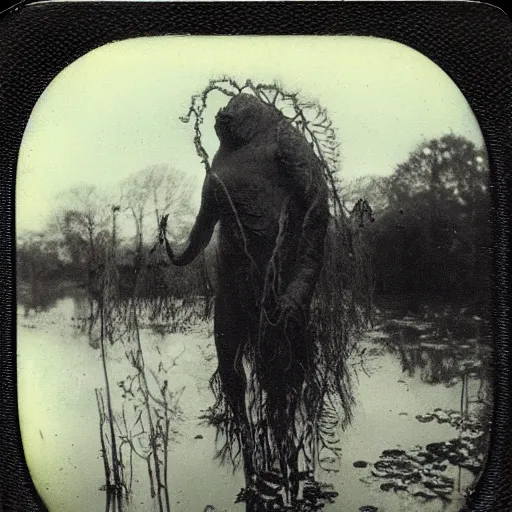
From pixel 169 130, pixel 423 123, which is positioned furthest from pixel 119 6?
pixel 423 123

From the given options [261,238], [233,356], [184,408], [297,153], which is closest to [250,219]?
[261,238]

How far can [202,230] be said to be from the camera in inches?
61.5

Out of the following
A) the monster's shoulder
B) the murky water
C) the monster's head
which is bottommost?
the murky water

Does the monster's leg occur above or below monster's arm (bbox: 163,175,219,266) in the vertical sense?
below

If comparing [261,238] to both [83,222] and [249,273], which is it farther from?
[83,222]

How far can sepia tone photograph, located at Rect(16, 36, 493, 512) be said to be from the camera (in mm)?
1565

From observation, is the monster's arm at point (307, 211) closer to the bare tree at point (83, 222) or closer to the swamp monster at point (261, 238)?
the swamp monster at point (261, 238)

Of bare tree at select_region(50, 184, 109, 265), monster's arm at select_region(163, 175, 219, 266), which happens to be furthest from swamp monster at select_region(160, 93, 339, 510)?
bare tree at select_region(50, 184, 109, 265)

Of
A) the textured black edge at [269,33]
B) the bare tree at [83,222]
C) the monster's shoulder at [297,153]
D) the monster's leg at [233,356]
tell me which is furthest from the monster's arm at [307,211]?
the bare tree at [83,222]

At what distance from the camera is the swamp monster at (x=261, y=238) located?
1.56 metres

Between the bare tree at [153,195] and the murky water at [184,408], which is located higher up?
the bare tree at [153,195]

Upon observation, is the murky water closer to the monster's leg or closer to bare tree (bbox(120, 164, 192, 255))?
the monster's leg

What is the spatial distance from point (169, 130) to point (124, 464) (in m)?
0.59

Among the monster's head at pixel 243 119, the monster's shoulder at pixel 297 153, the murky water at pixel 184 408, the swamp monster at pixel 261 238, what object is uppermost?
the monster's head at pixel 243 119
